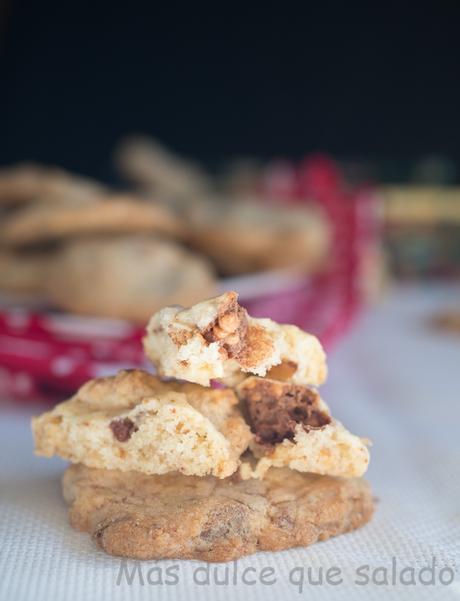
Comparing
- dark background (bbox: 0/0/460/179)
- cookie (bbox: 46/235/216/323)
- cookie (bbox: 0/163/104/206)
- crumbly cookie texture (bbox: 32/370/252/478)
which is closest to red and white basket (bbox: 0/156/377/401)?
cookie (bbox: 46/235/216/323)

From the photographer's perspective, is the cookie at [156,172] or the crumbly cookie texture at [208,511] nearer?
the crumbly cookie texture at [208,511]

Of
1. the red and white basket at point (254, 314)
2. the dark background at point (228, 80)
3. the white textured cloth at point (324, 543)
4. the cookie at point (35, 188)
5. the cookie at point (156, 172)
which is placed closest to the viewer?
the white textured cloth at point (324, 543)

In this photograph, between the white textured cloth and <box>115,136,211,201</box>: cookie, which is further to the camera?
<box>115,136,211,201</box>: cookie

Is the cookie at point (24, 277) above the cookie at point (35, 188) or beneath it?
beneath

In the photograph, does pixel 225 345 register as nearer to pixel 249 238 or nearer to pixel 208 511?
pixel 208 511

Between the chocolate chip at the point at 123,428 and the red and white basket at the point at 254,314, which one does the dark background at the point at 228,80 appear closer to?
the red and white basket at the point at 254,314

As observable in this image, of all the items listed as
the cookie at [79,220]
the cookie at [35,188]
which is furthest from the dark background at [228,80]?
the cookie at [79,220]

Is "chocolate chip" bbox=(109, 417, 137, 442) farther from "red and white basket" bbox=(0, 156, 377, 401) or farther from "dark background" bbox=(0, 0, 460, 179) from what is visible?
"dark background" bbox=(0, 0, 460, 179)
